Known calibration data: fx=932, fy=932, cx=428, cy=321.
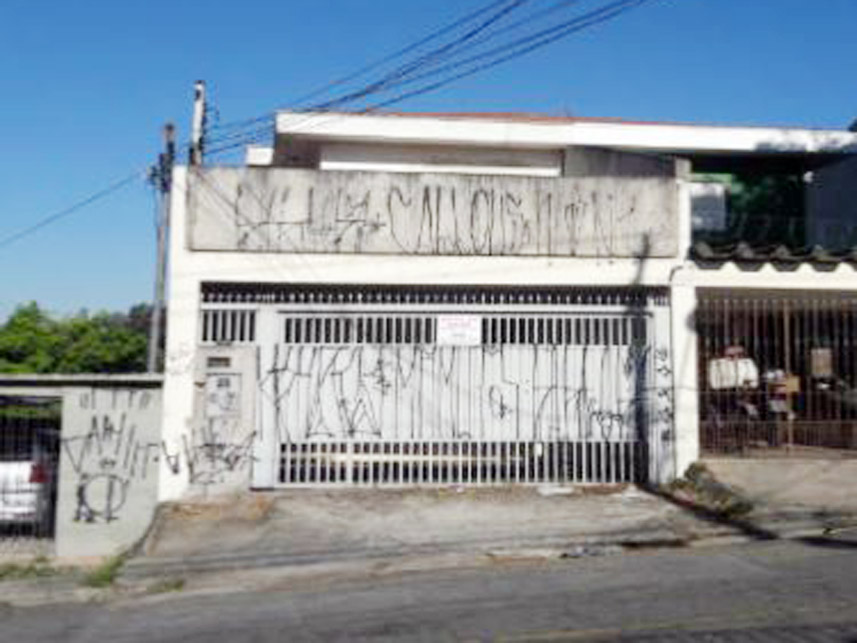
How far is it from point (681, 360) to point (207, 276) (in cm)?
623

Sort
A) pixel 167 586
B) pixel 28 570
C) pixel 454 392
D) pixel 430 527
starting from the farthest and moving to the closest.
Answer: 1. pixel 454 392
2. pixel 430 527
3. pixel 28 570
4. pixel 167 586

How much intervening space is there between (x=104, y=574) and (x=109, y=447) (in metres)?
2.01

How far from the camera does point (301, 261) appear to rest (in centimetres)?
1191

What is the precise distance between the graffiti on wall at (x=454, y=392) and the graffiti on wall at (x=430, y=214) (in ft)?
4.40

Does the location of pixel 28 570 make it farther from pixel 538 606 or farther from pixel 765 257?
pixel 765 257

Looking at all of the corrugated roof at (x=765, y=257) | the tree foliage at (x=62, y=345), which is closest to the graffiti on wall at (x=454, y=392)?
the corrugated roof at (x=765, y=257)

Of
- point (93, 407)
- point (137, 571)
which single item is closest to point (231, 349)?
point (93, 407)

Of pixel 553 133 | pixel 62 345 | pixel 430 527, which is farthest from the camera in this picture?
pixel 62 345

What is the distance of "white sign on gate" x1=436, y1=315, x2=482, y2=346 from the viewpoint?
12.1 meters

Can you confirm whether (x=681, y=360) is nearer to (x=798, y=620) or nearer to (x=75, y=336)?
(x=798, y=620)

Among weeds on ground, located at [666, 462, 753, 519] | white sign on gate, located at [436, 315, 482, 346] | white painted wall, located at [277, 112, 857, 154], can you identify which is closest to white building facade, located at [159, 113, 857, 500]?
white sign on gate, located at [436, 315, 482, 346]

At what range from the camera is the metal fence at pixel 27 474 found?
34.6 feet

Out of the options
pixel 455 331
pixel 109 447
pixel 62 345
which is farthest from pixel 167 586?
pixel 62 345

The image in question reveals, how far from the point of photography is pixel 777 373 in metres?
12.6
